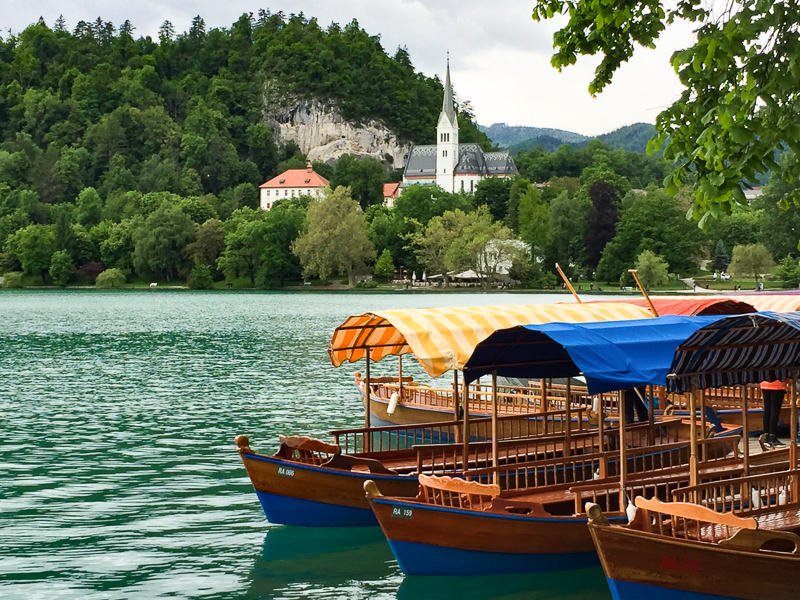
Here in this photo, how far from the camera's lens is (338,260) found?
4995 inches

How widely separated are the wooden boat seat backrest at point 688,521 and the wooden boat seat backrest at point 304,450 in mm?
6445

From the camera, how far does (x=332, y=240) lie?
125562 millimetres

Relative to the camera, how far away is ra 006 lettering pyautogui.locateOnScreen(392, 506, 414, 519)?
13743 mm

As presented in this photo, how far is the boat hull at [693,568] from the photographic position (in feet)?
36.7

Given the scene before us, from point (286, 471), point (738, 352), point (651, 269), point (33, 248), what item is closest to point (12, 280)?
point (33, 248)

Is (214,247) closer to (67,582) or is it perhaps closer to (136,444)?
(136,444)

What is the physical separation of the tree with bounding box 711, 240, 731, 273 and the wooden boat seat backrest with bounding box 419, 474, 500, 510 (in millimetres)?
115693

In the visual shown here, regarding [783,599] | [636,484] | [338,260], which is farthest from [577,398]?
[338,260]

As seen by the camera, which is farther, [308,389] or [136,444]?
[308,389]

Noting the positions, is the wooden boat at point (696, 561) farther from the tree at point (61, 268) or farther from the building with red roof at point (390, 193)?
the building with red roof at point (390, 193)

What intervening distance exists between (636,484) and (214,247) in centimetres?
12867

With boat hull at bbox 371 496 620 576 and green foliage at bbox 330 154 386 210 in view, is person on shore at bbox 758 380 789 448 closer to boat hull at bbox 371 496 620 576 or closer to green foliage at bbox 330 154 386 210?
boat hull at bbox 371 496 620 576

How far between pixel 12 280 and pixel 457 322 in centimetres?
13688

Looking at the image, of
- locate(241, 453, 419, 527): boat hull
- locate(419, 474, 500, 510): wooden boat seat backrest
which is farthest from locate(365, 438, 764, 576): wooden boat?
locate(241, 453, 419, 527): boat hull
